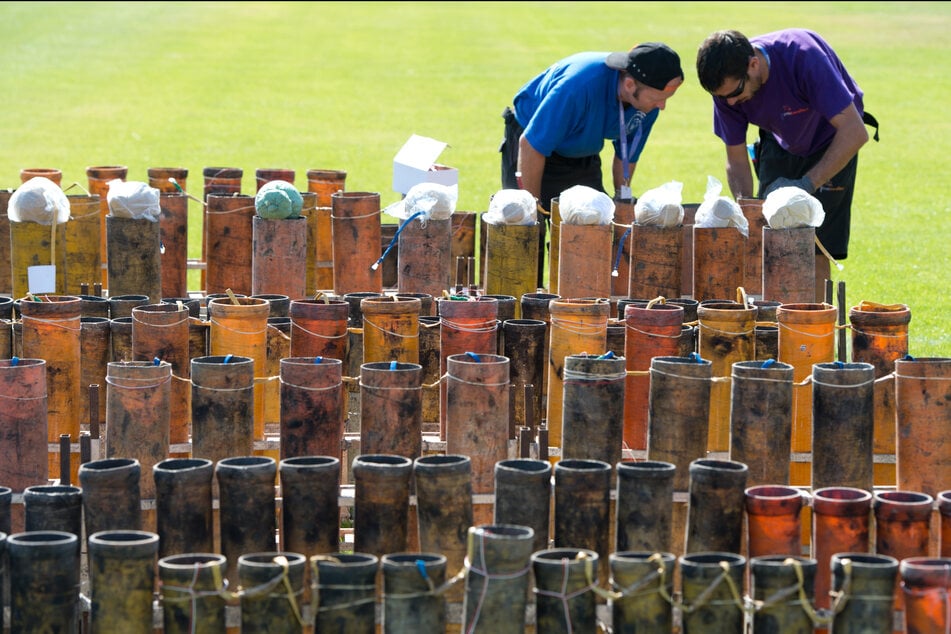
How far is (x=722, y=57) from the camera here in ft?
26.2

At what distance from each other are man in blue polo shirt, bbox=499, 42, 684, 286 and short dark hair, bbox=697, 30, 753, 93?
1.46 feet

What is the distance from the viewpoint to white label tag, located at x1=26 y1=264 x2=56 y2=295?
7.74 metres

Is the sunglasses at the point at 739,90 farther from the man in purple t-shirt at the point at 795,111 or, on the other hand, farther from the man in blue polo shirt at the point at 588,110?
the man in blue polo shirt at the point at 588,110

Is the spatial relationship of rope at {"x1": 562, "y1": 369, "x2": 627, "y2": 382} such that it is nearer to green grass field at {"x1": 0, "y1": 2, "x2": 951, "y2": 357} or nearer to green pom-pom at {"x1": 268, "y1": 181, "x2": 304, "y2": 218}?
green pom-pom at {"x1": 268, "y1": 181, "x2": 304, "y2": 218}

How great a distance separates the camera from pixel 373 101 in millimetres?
29500

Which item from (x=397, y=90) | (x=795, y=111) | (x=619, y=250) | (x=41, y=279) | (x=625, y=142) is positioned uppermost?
(x=397, y=90)

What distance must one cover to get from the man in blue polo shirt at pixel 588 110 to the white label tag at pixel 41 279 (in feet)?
9.15

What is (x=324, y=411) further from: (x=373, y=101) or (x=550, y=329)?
(x=373, y=101)

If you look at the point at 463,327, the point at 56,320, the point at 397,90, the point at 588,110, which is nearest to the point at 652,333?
the point at 463,327

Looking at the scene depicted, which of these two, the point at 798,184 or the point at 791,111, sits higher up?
the point at 791,111

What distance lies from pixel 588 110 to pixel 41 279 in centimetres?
329

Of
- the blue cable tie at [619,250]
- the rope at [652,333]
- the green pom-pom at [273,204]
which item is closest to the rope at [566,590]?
the rope at [652,333]

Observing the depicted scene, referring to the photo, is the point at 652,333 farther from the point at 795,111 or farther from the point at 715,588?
the point at 795,111

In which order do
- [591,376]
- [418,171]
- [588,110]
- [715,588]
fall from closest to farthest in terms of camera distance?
[715,588] < [591,376] < [588,110] < [418,171]
